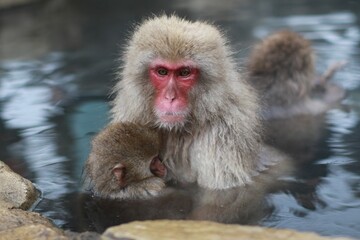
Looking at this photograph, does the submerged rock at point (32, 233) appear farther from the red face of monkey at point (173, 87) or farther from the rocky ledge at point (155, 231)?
the red face of monkey at point (173, 87)

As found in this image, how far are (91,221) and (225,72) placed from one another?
4.12 feet

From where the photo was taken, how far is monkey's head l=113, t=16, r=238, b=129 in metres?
4.45

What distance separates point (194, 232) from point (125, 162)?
1.18 meters

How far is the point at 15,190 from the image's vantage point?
4652 millimetres

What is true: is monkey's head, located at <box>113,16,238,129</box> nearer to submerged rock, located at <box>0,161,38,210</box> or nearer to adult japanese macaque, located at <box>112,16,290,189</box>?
adult japanese macaque, located at <box>112,16,290,189</box>

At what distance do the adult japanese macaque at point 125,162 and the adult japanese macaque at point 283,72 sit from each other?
2.12m

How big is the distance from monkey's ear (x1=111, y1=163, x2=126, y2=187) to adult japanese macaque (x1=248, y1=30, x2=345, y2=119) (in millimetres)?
2257

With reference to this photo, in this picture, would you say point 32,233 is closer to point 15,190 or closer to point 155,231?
point 155,231

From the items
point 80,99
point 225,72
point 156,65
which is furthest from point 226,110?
point 80,99

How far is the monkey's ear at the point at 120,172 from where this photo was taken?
14.6ft

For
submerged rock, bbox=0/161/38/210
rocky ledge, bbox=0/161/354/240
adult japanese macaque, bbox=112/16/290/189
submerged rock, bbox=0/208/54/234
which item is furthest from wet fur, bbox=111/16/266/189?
rocky ledge, bbox=0/161/354/240

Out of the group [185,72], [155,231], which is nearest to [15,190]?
[185,72]

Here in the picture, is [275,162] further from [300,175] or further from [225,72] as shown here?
[225,72]

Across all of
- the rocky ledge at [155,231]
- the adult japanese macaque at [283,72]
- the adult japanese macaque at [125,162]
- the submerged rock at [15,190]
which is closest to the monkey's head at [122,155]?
the adult japanese macaque at [125,162]
